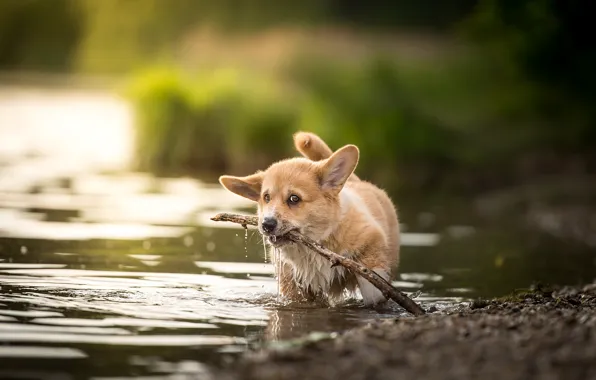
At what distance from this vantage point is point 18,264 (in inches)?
379

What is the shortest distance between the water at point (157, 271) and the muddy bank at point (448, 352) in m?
0.48

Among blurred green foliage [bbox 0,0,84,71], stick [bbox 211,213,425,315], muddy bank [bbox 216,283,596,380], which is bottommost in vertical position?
muddy bank [bbox 216,283,596,380]

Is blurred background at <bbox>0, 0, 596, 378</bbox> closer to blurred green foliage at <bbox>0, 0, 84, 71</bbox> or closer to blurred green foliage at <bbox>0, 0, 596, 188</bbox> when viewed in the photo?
blurred green foliage at <bbox>0, 0, 596, 188</bbox>

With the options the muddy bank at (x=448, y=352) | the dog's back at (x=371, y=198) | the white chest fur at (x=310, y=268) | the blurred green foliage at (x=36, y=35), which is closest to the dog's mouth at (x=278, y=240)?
the white chest fur at (x=310, y=268)

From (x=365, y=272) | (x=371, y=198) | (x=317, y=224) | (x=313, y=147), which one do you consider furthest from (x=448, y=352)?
(x=313, y=147)

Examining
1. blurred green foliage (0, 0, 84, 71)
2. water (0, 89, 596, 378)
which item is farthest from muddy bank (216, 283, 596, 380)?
blurred green foliage (0, 0, 84, 71)

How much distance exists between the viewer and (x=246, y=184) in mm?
8531

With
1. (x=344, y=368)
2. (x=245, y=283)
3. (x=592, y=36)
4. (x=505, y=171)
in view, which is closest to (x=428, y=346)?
(x=344, y=368)

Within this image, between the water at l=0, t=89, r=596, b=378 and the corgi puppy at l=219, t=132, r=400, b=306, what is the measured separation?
0.66ft

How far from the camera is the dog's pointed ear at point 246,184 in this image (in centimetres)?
851

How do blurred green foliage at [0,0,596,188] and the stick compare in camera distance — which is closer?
the stick

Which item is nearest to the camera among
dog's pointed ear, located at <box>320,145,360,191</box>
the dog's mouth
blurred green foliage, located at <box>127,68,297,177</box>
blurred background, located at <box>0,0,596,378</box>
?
blurred background, located at <box>0,0,596,378</box>

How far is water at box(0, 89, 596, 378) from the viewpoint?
256 inches

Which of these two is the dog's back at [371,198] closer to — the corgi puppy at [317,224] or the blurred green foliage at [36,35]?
the corgi puppy at [317,224]
